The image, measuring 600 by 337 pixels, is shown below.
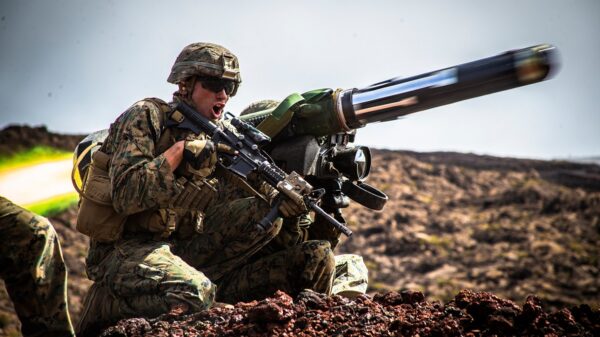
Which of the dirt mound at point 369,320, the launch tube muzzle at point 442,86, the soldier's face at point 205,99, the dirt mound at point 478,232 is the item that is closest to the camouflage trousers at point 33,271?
the dirt mound at point 369,320

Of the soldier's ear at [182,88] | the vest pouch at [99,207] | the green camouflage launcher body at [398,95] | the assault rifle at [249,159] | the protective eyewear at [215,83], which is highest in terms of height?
the green camouflage launcher body at [398,95]

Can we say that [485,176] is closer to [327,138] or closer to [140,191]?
[327,138]

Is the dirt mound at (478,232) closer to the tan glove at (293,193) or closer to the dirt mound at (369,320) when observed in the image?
the tan glove at (293,193)

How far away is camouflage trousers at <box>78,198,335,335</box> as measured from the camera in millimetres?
6262

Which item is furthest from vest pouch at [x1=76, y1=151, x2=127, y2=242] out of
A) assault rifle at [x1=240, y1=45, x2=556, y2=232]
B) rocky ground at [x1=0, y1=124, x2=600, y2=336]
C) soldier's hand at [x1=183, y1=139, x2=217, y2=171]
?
rocky ground at [x1=0, y1=124, x2=600, y2=336]

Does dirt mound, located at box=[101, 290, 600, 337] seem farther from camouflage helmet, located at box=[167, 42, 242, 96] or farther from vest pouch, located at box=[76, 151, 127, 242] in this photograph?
camouflage helmet, located at box=[167, 42, 242, 96]

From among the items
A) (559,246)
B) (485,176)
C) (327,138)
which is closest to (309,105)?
(327,138)

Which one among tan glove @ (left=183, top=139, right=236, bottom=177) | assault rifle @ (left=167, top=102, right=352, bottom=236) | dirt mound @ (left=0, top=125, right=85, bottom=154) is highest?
assault rifle @ (left=167, top=102, right=352, bottom=236)

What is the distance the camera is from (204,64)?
6.75 metres

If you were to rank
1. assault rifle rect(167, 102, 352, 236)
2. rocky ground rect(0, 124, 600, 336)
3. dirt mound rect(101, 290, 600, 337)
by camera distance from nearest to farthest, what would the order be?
1. dirt mound rect(101, 290, 600, 337)
2. assault rifle rect(167, 102, 352, 236)
3. rocky ground rect(0, 124, 600, 336)

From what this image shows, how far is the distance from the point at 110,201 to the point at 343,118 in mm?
2188

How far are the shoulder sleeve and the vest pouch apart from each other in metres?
0.12

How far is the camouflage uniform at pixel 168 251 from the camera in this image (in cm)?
624

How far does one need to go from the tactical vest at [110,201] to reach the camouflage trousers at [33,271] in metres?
0.78
